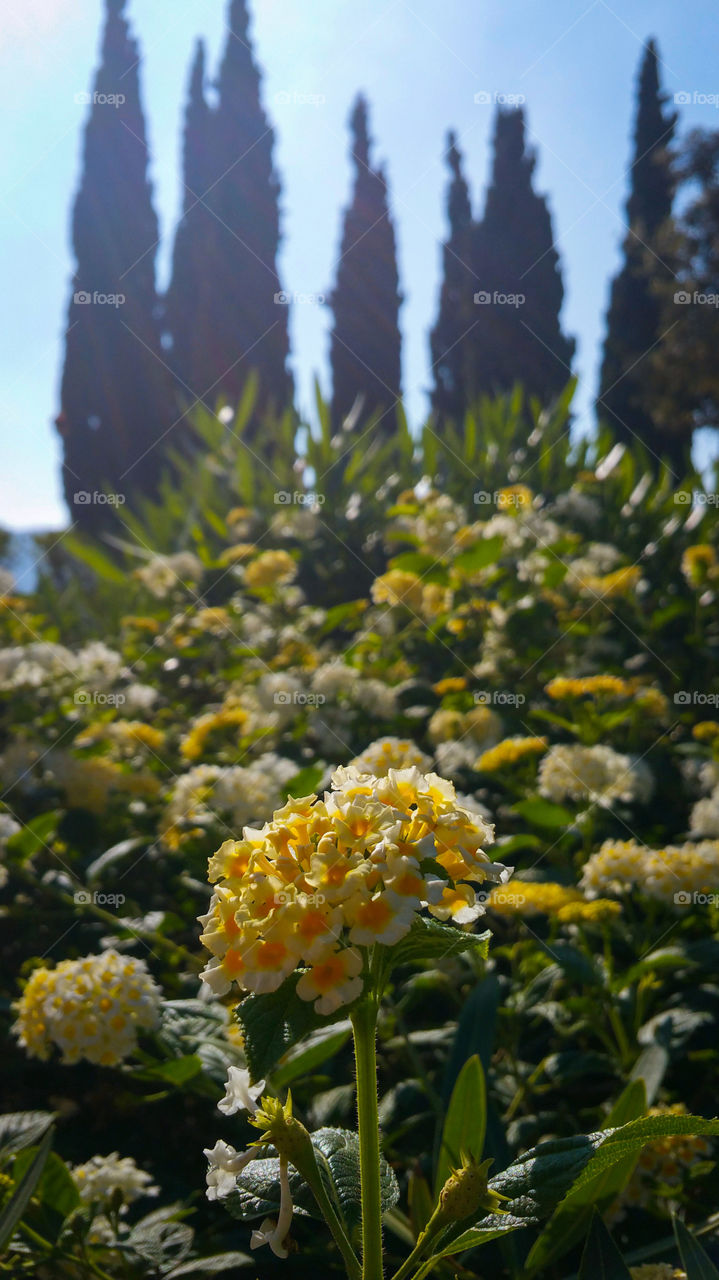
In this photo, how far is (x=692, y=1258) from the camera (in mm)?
775

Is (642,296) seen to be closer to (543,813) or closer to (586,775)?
(586,775)

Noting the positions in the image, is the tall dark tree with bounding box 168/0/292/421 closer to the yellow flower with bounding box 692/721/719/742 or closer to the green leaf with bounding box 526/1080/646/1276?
the yellow flower with bounding box 692/721/719/742

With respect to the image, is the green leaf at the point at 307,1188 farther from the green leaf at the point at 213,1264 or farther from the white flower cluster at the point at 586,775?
the white flower cluster at the point at 586,775

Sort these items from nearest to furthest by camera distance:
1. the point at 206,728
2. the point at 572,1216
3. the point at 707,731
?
the point at 572,1216 < the point at 707,731 < the point at 206,728

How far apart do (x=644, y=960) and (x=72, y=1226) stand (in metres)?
0.82

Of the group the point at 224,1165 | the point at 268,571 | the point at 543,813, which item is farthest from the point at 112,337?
the point at 224,1165

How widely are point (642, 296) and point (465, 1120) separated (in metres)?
16.0

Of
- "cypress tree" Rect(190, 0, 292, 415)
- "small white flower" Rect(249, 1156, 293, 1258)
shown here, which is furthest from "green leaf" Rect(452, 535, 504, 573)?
"cypress tree" Rect(190, 0, 292, 415)

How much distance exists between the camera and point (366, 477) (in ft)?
13.9

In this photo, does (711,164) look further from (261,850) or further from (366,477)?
(261,850)

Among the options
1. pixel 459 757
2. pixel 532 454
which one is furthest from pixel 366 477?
pixel 459 757

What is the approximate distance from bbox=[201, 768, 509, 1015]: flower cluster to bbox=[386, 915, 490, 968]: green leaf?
0.02 m

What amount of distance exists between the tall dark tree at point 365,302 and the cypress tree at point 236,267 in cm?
120

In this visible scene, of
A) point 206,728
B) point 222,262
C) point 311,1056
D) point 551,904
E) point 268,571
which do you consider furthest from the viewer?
point 222,262
